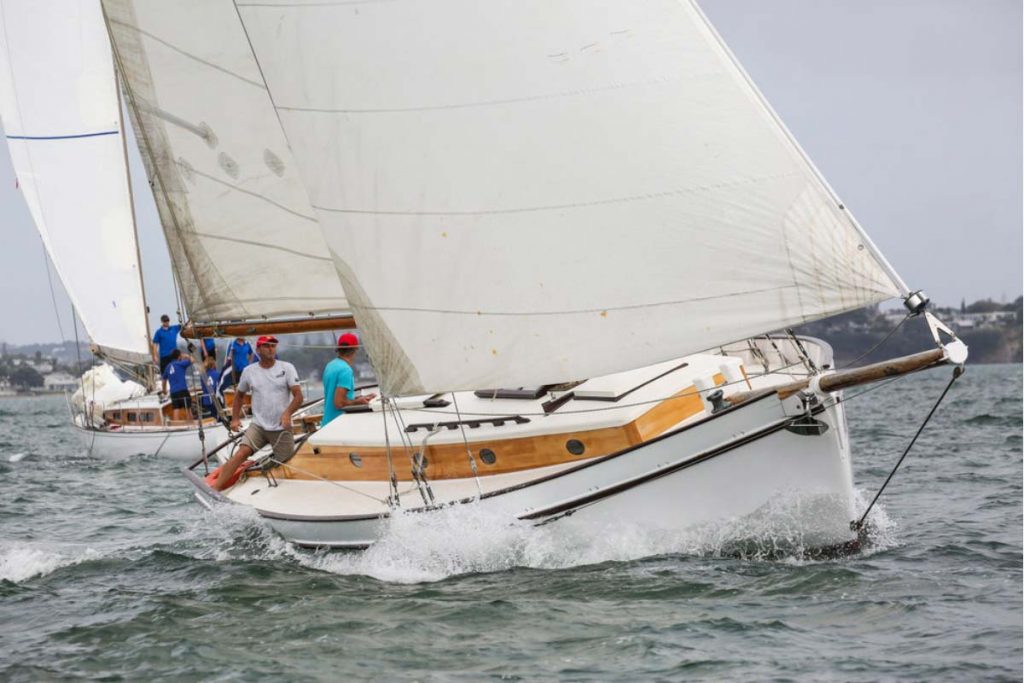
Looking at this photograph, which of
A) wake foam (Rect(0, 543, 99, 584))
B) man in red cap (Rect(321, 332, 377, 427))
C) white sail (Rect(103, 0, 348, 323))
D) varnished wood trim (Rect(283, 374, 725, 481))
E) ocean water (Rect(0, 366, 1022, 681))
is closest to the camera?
ocean water (Rect(0, 366, 1022, 681))

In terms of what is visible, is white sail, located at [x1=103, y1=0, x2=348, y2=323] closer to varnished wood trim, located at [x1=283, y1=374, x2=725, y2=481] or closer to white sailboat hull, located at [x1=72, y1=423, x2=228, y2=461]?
varnished wood trim, located at [x1=283, y1=374, x2=725, y2=481]

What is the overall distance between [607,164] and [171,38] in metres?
4.91

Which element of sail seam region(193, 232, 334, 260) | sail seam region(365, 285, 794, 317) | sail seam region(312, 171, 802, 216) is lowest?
sail seam region(365, 285, 794, 317)

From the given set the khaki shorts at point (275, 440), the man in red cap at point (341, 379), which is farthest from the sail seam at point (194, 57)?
the khaki shorts at point (275, 440)

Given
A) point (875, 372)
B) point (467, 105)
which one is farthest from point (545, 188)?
point (875, 372)

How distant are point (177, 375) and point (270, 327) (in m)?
11.5

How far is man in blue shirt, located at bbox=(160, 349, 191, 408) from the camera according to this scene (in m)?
22.4

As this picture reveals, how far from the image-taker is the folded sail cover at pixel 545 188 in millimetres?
8234

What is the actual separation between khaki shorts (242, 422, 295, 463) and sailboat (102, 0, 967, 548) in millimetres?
1308

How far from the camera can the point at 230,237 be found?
1200 centimetres

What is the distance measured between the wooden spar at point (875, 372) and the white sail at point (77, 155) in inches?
696

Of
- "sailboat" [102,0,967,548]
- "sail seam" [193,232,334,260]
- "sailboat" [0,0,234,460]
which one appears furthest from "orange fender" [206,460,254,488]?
"sailboat" [0,0,234,460]

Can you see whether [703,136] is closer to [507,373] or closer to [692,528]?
[507,373]

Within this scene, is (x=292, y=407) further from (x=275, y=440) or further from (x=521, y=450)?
(x=521, y=450)
